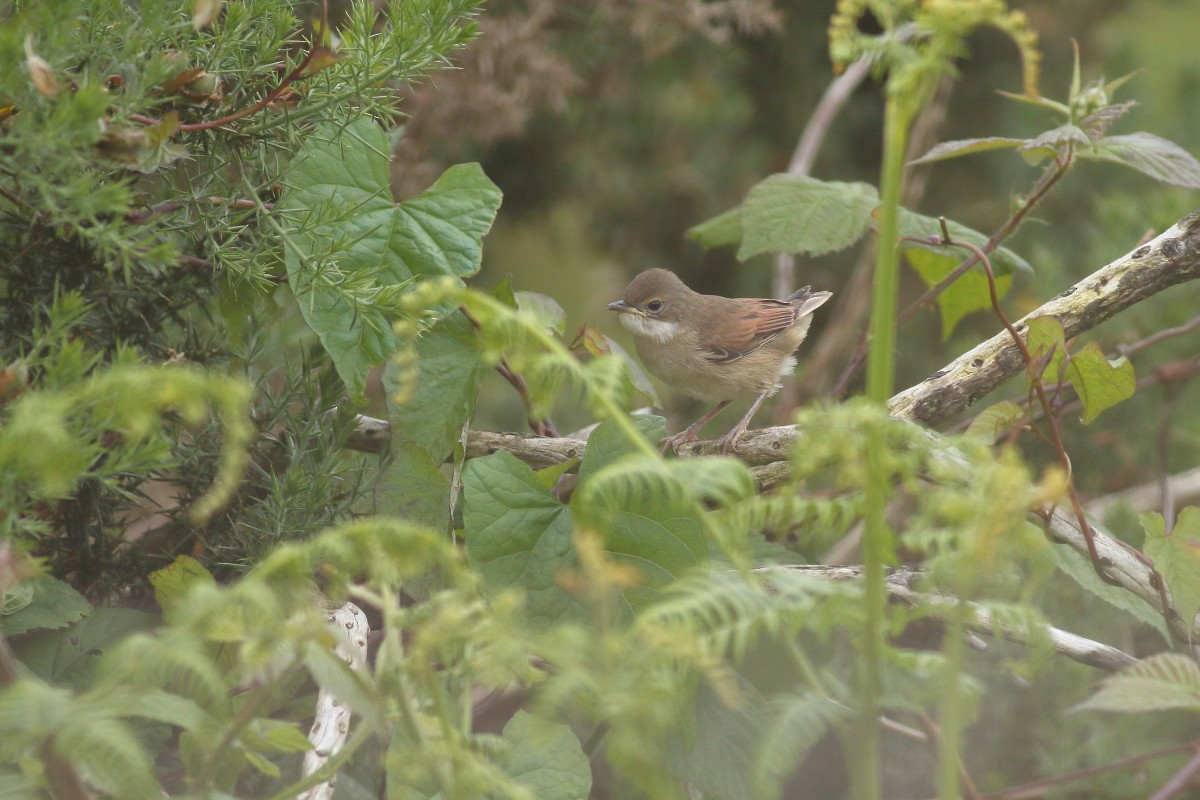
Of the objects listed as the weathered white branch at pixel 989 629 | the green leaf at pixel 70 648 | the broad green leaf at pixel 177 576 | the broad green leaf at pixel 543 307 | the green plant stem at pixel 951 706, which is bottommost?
the green leaf at pixel 70 648

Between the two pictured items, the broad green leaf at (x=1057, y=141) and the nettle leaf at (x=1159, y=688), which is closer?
the nettle leaf at (x=1159, y=688)

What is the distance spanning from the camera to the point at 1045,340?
210 centimetres

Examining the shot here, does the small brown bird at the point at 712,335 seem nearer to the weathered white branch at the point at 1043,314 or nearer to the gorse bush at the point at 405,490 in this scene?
the gorse bush at the point at 405,490

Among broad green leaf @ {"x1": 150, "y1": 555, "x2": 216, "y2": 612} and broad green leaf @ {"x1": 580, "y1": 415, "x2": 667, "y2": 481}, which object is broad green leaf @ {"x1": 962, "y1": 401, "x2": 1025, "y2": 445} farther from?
broad green leaf @ {"x1": 150, "y1": 555, "x2": 216, "y2": 612}

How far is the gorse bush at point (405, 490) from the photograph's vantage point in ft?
3.35

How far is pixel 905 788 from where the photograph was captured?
8.98ft

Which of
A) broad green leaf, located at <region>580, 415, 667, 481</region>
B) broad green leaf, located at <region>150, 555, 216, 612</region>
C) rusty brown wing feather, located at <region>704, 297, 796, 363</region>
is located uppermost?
broad green leaf, located at <region>580, 415, 667, 481</region>

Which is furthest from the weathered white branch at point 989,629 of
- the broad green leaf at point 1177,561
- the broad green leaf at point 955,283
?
the broad green leaf at point 955,283

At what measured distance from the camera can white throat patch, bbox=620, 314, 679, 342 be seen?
4035mm

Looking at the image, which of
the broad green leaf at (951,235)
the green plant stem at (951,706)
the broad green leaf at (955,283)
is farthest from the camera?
the broad green leaf at (955,283)

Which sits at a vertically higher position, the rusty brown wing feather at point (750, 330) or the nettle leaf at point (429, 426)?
the nettle leaf at point (429, 426)

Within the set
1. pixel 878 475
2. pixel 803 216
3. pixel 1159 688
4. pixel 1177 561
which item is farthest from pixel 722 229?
pixel 878 475

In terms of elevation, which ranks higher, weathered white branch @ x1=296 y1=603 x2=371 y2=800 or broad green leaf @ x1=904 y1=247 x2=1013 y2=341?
broad green leaf @ x1=904 y1=247 x2=1013 y2=341

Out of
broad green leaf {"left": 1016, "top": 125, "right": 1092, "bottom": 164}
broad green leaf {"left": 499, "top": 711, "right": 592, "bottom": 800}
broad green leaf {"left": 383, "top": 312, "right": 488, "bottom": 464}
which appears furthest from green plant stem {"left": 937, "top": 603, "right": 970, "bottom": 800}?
broad green leaf {"left": 1016, "top": 125, "right": 1092, "bottom": 164}
